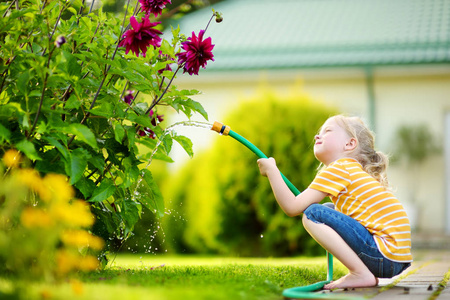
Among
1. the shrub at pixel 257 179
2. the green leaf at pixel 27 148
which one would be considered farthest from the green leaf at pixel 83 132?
the shrub at pixel 257 179

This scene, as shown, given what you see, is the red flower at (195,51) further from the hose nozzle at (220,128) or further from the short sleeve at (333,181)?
the short sleeve at (333,181)

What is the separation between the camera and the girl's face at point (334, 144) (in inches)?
119

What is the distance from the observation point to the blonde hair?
3018 mm

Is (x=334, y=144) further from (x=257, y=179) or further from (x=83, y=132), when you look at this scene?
(x=257, y=179)

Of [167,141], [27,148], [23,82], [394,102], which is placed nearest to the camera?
[27,148]

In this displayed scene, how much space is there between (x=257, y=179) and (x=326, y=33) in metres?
6.33

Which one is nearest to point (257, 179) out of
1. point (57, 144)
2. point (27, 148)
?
point (57, 144)

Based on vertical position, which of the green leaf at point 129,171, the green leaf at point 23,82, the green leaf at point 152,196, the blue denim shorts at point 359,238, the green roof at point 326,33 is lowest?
the blue denim shorts at point 359,238

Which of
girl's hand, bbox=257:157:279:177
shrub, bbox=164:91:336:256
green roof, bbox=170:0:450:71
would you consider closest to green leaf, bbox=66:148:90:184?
girl's hand, bbox=257:157:279:177

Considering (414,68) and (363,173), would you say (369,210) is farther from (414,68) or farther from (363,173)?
(414,68)

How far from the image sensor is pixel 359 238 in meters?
2.69

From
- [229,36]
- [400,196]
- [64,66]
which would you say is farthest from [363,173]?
[229,36]

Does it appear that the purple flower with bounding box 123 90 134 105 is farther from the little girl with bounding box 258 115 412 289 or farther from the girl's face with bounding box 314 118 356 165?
the girl's face with bounding box 314 118 356 165

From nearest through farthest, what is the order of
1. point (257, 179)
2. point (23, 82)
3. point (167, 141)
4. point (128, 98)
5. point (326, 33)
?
point (23, 82)
point (167, 141)
point (128, 98)
point (257, 179)
point (326, 33)
